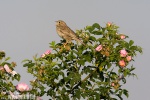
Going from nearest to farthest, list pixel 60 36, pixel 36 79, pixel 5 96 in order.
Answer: pixel 5 96 → pixel 36 79 → pixel 60 36

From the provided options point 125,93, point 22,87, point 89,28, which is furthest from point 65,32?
point 22,87

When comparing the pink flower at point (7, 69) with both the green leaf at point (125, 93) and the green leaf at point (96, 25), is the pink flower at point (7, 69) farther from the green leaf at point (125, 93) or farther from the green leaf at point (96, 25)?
the green leaf at point (125, 93)

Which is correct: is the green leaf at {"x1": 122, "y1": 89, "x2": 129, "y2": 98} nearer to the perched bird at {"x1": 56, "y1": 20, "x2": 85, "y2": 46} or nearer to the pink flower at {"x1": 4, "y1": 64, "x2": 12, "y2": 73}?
the perched bird at {"x1": 56, "y1": 20, "x2": 85, "y2": 46}

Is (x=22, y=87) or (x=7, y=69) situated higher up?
(x=7, y=69)

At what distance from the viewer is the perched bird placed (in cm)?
952

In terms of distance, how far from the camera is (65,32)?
10234 mm

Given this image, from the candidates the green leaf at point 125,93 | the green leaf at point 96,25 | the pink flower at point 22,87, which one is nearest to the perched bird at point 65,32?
the green leaf at point 96,25

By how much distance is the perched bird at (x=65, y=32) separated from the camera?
9.52 m

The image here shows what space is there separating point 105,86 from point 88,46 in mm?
914

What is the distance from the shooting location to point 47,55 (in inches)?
356

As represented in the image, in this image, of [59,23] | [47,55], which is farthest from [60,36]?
[47,55]

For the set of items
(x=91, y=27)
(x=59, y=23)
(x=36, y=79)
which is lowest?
(x=36, y=79)

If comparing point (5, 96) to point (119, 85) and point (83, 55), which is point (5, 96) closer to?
point (83, 55)

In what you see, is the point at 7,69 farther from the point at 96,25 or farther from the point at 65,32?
the point at 96,25
